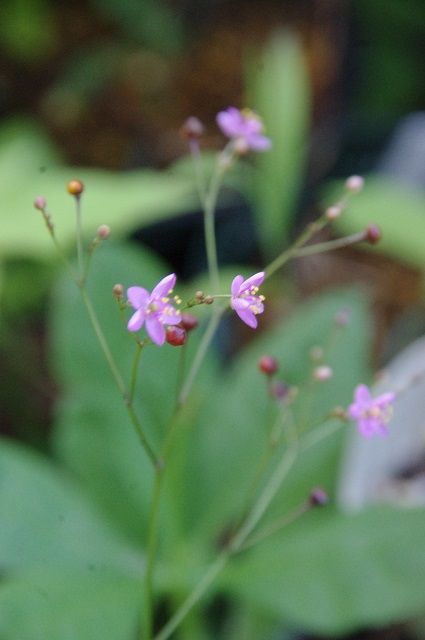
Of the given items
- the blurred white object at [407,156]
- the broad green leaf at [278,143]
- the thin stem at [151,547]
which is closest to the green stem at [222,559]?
the thin stem at [151,547]

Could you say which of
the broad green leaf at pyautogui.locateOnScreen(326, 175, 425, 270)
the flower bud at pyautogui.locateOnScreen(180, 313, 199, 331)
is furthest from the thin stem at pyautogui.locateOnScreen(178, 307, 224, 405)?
the broad green leaf at pyautogui.locateOnScreen(326, 175, 425, 270)

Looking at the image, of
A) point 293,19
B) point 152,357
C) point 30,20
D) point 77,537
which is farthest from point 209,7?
point 77,537

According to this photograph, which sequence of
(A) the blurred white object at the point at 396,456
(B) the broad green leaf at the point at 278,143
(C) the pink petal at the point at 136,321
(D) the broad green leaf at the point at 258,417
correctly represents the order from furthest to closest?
(B) the broad green leaf at the point at 278,143
(A) the blurred white object at the point at 396,456
(D) the broad green leaf at the point at 258,417
(C) the pink petal at the point at 136,321

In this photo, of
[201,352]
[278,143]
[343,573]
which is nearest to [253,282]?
[201,352]

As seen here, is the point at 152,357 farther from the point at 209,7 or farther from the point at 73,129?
the point at 209,7

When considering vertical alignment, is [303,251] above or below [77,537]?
above

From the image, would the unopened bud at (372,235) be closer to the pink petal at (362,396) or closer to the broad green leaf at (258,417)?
the pink petal at (362,396)

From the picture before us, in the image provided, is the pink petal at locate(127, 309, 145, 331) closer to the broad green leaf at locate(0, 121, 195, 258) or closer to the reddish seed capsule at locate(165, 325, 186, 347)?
the reddish seed capsule at locate(165, 325, 186, 347)
